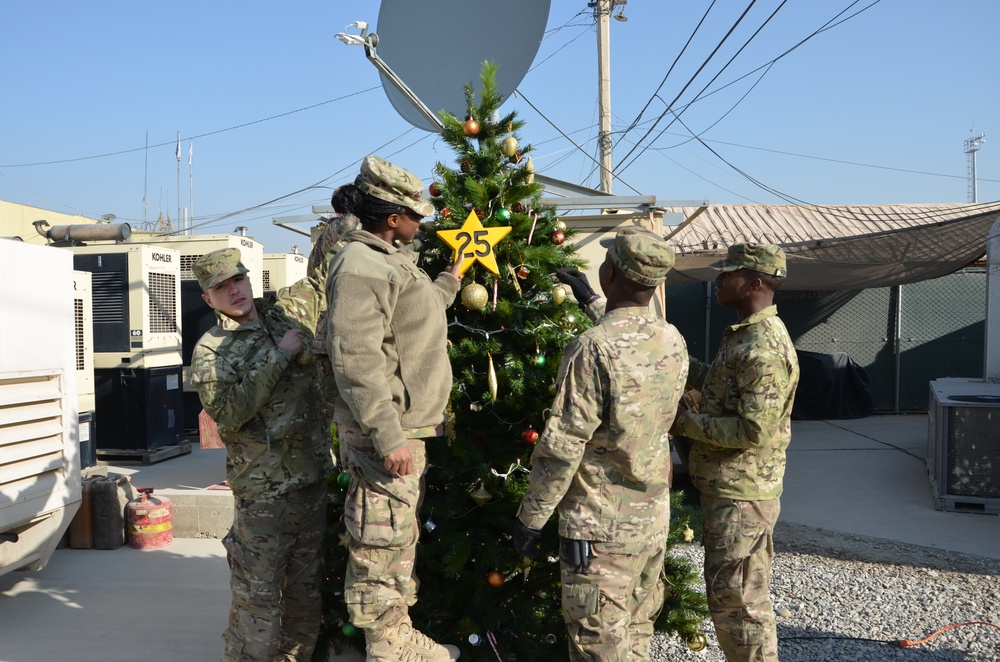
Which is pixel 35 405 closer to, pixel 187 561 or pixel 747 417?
pixel 187 561

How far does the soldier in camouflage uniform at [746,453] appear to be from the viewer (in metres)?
2.85

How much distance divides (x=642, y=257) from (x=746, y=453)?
3.27 ft

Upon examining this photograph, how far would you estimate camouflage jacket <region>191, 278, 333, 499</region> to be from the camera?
111 inches

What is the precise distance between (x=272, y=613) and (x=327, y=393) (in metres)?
0.88

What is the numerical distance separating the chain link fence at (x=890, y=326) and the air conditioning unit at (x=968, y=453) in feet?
18.5

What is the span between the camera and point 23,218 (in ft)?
42.3

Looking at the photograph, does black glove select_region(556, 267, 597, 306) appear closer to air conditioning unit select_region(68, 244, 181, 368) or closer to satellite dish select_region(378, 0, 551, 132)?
satellite dish select_region(378, 0, 551, 132)

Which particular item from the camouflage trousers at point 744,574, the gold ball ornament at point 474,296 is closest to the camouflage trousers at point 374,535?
the gold ball ornament at point 474,296

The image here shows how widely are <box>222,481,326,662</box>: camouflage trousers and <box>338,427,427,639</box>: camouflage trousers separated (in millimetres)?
461

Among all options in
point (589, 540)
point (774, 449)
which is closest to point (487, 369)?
point (589, 540)

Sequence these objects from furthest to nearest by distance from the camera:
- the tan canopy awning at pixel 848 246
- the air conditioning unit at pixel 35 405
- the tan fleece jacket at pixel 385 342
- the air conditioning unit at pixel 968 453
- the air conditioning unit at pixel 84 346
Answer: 1. the tan canopy awning at pixel 848 246
2. the air conditioning unit at pixel 84 346
3. the air conditioning unit at pixel 968 453
4. the air conditioning unit at pixel 35 405
5. the tan fleece jacket at pixel 385 342

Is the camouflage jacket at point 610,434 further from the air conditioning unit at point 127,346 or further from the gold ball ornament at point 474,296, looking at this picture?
the air conditioning unit at point 127,346

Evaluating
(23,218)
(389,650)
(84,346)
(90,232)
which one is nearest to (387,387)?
(389,650)

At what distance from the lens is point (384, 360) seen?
2430 millimetres
